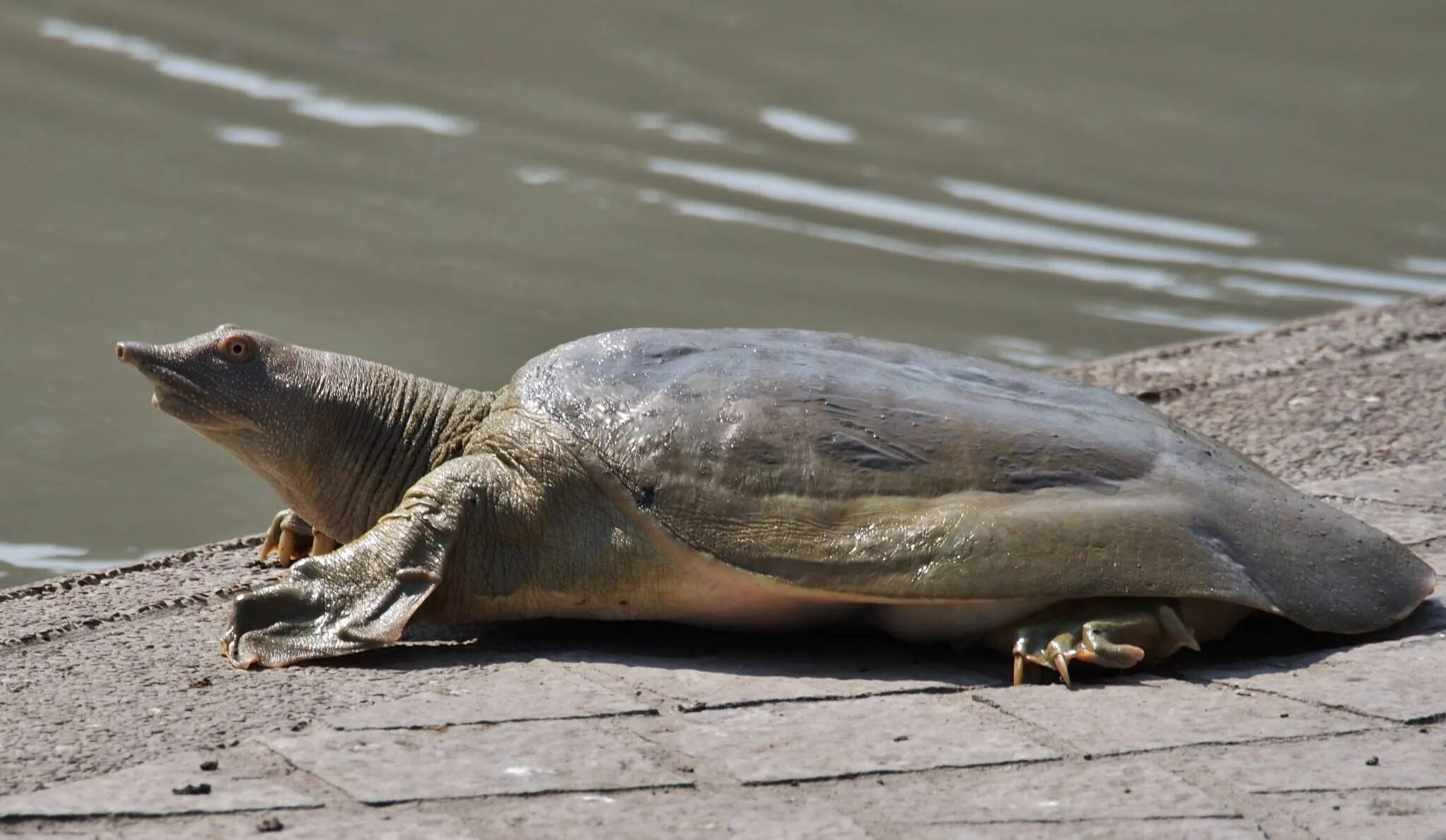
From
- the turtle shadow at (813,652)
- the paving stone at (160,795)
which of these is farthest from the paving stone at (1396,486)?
the paving stone at (160,795)

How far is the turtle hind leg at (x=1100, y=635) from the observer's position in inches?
130

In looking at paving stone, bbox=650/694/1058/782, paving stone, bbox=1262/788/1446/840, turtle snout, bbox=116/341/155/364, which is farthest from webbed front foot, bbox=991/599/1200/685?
turtle snout, bbox=116/341/155/364

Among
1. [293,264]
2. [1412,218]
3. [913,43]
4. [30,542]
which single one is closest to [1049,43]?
[913,43]

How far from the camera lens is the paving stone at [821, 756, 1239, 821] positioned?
8.66 feet

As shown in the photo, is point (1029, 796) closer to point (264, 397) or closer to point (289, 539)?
point (264, 397)

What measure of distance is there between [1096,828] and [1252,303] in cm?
592

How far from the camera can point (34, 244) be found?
8008 mm

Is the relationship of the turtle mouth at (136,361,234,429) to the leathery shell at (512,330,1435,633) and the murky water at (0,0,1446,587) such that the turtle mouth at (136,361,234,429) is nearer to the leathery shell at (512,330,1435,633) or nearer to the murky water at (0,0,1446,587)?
the leathery shell at (512,330,1435,633)

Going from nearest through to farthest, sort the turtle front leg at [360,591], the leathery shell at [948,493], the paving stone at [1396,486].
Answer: the leathery shell at [948,493], the turtle front leg at [360,591], the paving stone at [1396,486]

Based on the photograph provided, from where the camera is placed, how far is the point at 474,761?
112 inches

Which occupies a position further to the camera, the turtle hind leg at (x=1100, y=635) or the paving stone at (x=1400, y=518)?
the paving stone at (x=1400, y=518)

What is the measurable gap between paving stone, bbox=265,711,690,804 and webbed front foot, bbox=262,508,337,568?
1.45m

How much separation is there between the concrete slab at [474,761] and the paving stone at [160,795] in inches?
3.6

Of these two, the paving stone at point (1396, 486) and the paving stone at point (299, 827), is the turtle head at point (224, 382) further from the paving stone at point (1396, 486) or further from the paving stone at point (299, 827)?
the paving stone at point (1396, 486)
